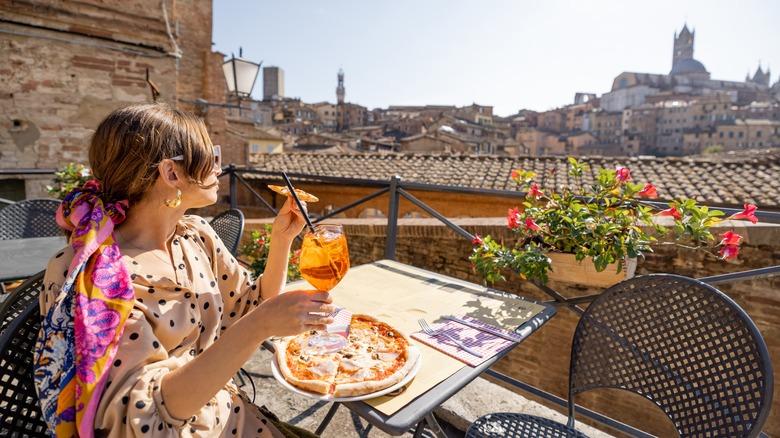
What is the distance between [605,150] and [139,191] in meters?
57.2

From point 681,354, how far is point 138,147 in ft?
5.49

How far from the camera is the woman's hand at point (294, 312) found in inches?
36.1

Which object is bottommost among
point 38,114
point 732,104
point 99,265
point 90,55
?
point 99,265

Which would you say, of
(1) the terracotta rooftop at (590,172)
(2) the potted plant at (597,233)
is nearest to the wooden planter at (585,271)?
(2) the potted plant at (597,233)

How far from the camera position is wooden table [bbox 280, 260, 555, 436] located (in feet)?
3.45

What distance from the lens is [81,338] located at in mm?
851

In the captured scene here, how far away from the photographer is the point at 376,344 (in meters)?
1.30

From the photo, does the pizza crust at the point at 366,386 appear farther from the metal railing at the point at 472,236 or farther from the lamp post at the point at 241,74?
the lamp post at the point at 241,74

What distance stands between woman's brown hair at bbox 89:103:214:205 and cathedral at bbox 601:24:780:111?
258ft

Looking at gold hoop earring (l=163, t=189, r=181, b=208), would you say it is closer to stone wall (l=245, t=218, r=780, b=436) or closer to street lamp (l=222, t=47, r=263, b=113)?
stone wall (l=245, t=218, r=780, b=436)

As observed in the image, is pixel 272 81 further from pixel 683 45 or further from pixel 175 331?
pixel 683 45

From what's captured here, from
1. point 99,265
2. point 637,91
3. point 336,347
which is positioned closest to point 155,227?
point 99,265

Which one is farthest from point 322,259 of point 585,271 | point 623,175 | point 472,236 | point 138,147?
point 623,175

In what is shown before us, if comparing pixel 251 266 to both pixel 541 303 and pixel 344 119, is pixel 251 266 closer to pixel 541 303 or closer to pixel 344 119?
pixel 541 303
